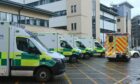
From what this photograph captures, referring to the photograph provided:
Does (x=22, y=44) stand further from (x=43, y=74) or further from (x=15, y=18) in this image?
(x=15, y=18)

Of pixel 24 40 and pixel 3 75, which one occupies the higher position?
pixel 24 40

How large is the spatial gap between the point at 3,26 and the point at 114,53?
58.1ft

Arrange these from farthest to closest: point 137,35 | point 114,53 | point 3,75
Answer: point 137,35
point 114,53
point 3,75

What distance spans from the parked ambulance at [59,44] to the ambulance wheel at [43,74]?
11.3m

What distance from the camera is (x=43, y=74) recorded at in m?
15.4

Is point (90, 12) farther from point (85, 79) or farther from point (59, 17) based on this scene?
point (85, 79)

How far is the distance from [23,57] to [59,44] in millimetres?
12691

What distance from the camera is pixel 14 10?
43344 mm

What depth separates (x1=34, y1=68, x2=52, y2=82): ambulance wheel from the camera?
15.4 metres

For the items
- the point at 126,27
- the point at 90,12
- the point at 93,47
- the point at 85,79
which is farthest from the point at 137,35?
the point at 85,79

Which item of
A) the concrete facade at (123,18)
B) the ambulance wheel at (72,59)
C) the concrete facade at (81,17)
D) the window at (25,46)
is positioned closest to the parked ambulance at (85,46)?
the ambulance wheel at (72,59)

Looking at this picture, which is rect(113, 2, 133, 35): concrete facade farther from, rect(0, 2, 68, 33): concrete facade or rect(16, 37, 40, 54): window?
rect(16, 37, 40, 54): window

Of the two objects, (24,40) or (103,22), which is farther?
(103,22)

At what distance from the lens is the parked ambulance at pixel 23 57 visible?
1529 cm
